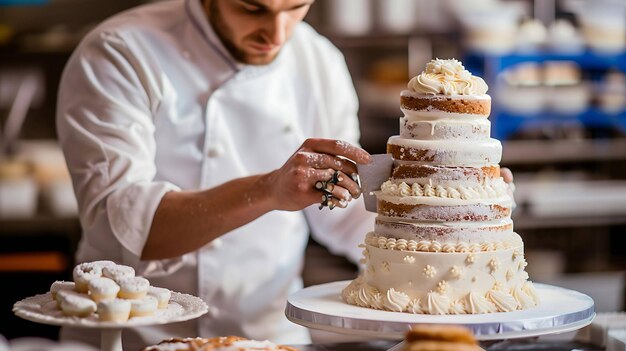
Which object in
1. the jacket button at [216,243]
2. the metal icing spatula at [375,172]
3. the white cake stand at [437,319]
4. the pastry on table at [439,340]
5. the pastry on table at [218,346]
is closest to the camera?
the pastry on table at [439,340]

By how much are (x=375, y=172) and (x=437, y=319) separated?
35cm

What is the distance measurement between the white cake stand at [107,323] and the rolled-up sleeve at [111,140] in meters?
0.51

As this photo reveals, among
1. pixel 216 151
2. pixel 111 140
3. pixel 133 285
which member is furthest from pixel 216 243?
pixel 133 285

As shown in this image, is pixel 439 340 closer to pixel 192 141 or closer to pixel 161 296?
pixel 161 296

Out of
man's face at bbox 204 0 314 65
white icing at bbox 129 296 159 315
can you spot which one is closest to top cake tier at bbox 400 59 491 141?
man's face at bbox 204 0 314 65

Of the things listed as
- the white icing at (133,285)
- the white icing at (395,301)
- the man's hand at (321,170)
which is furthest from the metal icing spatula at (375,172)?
the white icing at (133,285)

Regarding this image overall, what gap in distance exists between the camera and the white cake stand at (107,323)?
1603mm

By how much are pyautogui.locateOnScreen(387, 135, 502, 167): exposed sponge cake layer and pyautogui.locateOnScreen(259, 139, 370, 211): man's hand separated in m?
0.09

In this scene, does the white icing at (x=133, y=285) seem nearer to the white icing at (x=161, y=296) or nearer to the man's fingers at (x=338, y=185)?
the white icing at (x=161, y=296)

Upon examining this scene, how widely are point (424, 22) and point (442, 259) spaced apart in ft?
10.9

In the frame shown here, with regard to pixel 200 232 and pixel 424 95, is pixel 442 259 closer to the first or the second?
pixel 424 95

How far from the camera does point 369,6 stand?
4945mm

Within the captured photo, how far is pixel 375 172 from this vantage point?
212cm

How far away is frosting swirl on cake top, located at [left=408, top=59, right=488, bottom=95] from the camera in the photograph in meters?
2.05
